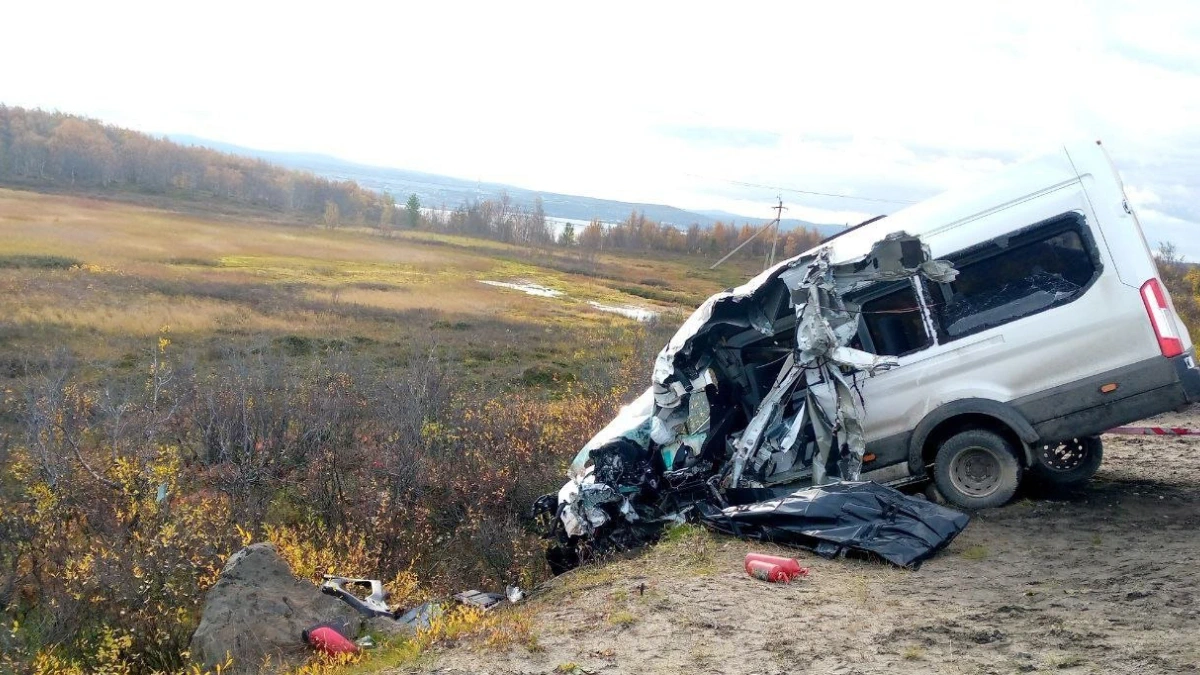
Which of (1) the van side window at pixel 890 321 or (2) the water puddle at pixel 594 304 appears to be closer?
(1) the van side window at pixel 890 321

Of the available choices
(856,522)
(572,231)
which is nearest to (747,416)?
(856,522)

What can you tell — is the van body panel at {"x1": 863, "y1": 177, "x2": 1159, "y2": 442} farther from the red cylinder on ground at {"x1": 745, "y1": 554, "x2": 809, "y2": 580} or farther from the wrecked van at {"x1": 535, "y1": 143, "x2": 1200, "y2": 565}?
the red cylinder on ground at {"x1": 745, "y1": 554, "x2": 809, "y2": 580}

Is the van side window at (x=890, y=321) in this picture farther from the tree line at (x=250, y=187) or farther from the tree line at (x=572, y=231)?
the tree line at (x=572, y=231)

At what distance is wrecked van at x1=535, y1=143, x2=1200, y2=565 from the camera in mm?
7062

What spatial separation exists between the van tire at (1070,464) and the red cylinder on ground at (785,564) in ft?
9.69

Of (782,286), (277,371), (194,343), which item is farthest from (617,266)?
(782,286)

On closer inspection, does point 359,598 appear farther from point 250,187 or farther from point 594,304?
point 250,187

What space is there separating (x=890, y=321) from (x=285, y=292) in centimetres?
3769

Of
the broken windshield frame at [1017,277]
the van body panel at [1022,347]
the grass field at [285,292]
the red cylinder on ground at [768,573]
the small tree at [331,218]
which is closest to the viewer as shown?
the red cylinder on ground at [768,573]

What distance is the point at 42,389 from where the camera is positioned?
10.4 metres

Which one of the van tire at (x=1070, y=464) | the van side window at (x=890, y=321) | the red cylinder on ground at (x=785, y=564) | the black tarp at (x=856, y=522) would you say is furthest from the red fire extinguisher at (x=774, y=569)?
the van tire at (x=1070, y=464)

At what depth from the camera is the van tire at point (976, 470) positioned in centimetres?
728

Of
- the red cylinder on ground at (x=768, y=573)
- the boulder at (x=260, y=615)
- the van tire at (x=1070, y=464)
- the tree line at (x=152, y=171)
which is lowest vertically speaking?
the van tire at (x=1070, y=464)

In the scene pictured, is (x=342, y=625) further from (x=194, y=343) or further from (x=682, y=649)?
(x=194, y=343)
